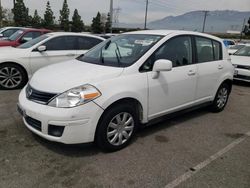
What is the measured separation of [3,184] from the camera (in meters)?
2.52

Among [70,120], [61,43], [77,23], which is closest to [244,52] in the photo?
[61,43]

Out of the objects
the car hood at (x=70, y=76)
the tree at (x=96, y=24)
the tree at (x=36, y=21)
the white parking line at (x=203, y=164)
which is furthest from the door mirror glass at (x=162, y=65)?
the tree at (x=96, y=24)

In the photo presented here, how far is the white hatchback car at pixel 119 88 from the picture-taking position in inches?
113

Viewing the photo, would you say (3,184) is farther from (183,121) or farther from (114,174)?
(183,121)

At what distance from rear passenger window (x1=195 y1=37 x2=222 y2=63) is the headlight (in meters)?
2.30

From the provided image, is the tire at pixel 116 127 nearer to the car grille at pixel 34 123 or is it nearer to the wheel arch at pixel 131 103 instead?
the wheel arch at pixel 131 103

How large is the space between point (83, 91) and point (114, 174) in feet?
3.38

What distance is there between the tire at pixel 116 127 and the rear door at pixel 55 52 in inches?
153

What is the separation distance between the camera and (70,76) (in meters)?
3.17

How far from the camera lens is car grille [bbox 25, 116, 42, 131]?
9.71ft

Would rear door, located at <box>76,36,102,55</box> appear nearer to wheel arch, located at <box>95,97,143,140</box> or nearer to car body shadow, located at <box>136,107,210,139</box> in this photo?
car body shadow, located at <box>136,107,210,139</box>

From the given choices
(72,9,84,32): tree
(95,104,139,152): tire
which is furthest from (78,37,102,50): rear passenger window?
(72,9,84,32): tree

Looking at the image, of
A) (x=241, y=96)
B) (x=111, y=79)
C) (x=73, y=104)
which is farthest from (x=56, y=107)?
(x=241, y=96)

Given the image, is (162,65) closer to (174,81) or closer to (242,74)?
(174,81)
